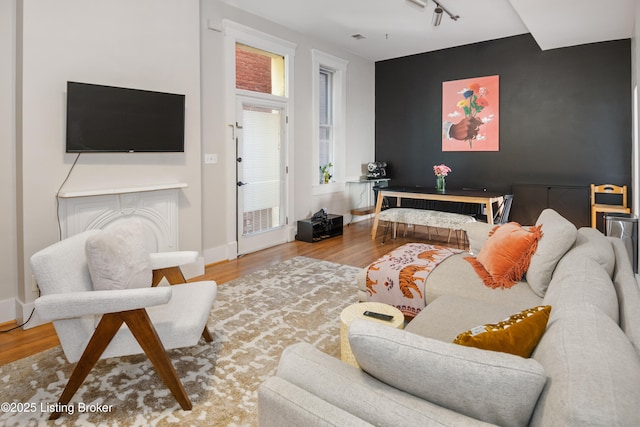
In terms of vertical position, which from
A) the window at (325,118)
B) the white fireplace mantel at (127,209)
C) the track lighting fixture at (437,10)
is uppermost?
the track lighting fixture at (437,10)

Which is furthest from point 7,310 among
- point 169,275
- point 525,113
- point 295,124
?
point 525,113

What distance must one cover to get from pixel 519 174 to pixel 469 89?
164cm

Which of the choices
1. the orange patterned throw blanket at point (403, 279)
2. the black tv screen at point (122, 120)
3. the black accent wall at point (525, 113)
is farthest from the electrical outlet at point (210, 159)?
the black accent wall at point (525, 113)

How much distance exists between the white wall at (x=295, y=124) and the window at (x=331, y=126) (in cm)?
17

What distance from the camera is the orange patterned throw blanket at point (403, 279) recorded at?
265 cm

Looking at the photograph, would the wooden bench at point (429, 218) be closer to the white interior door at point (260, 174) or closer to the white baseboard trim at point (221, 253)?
the white interior door at point (260, 174)

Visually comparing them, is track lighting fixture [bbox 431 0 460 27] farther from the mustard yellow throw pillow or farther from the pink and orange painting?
the mustard yellow throw pillow

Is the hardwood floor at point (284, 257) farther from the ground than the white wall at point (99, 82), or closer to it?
closer to it

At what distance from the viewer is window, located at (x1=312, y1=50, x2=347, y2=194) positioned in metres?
6.53

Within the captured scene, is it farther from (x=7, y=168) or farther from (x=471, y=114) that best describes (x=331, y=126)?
(x=7, y=168)

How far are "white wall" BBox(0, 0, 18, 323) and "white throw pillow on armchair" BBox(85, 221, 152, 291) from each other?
55.2 inches

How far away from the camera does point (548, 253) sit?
2.27 m

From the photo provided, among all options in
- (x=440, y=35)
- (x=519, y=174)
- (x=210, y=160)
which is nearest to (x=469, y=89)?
(x=440, y=35)

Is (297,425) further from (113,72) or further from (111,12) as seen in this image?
(111,12)
